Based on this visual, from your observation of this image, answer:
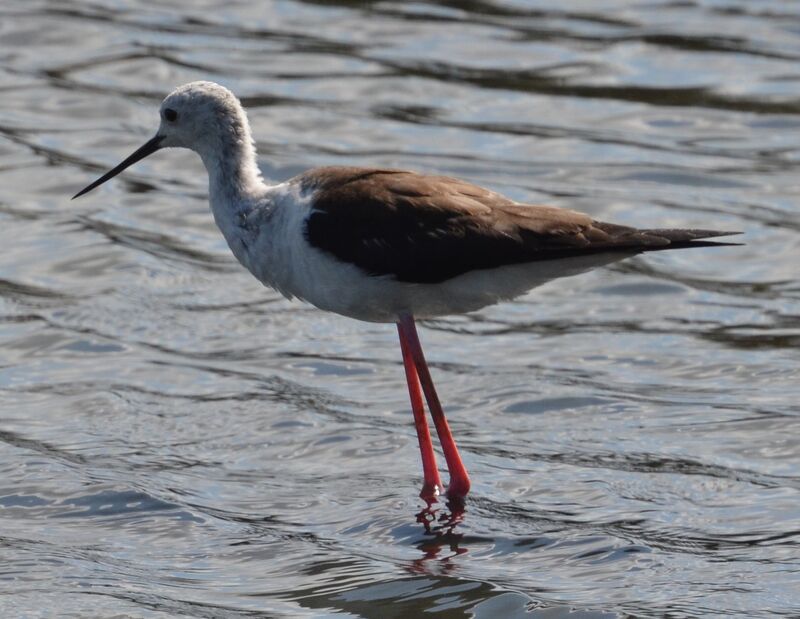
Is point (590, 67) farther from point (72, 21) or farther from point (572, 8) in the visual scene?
point (72, 21)

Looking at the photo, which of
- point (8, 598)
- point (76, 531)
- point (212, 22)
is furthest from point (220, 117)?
point (212, 22)

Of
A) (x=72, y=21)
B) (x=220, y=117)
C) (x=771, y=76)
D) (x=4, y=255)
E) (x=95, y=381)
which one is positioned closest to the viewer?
(x=220, y=117)

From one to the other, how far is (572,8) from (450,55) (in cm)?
177

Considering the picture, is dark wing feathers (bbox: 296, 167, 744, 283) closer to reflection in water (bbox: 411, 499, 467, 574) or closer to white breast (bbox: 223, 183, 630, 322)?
white breast (bbox: 223, 183, 630, 322)

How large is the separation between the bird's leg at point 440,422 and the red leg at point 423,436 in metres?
0.06

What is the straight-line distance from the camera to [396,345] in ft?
32.4

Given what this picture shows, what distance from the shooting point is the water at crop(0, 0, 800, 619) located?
700 cm

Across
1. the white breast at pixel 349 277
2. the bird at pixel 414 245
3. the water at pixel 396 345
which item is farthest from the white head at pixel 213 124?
the water at pixel 396 345

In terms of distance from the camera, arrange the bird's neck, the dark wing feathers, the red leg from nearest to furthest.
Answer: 1. the dark wing feathers
2. the red leg
3. the bird's neck

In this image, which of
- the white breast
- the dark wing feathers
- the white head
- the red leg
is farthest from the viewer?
the white head

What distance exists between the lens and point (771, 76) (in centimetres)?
1378

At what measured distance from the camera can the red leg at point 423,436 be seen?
781cm

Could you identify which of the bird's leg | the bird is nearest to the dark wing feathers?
the bird

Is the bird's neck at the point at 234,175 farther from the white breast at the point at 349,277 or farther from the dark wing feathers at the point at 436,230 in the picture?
the dark wing feathers at the point at 436,230
